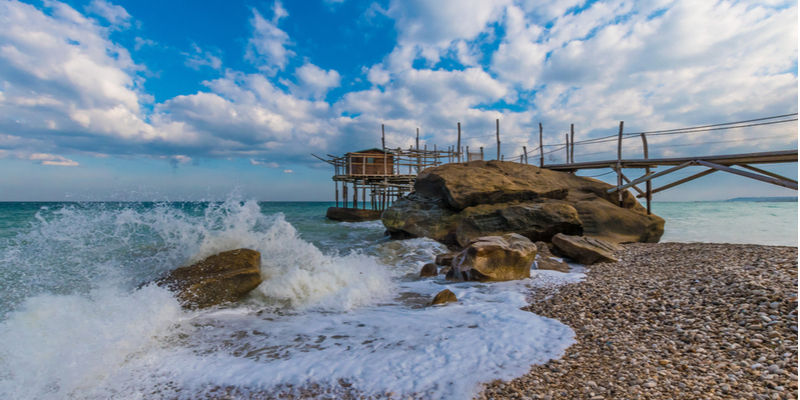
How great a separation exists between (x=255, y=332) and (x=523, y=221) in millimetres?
9005

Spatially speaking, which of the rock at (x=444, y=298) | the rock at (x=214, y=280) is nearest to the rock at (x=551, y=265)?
the rock at (x=444, y=298)

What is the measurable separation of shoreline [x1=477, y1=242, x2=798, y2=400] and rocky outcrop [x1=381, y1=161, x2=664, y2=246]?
5.71 meters

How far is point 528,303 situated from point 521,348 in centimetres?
166

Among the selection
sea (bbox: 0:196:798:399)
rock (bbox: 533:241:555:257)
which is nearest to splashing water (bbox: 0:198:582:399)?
sea (bbox: 0:196:798:399)

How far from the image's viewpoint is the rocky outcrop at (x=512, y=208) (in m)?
10.9

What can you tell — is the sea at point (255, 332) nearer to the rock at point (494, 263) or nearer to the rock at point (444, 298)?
the rock at point (444, 298)

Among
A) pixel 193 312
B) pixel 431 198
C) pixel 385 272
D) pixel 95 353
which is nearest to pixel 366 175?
pixel 431 198

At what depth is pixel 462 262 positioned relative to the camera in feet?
22.2

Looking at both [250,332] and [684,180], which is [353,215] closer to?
[684,180]

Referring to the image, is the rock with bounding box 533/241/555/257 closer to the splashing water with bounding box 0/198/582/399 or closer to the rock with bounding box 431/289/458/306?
the splashing water with bounding box 0/198/582/399

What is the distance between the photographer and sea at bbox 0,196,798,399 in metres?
2.94

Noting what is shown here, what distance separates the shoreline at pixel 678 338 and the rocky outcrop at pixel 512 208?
571 cm

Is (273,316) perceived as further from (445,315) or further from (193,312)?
(445,315)

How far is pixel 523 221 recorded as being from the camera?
Result: 11.0m
